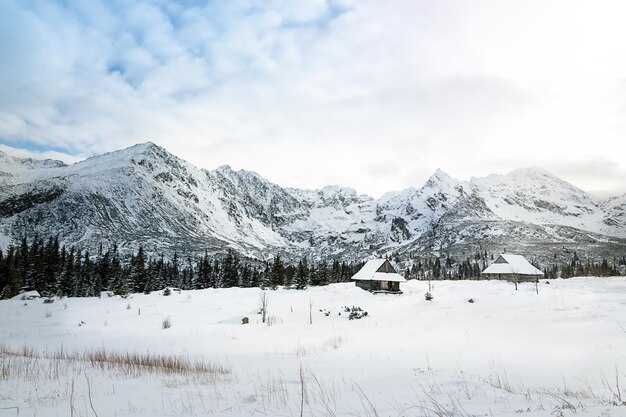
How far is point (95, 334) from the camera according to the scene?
988 inches

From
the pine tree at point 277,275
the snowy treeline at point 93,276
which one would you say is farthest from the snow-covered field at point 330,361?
the snowy treeline at point 93,276

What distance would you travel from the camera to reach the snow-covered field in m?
6.69

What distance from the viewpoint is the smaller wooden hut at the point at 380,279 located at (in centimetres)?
6375

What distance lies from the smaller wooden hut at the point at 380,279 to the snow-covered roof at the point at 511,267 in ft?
96.0

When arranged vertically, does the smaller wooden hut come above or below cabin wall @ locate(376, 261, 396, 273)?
below

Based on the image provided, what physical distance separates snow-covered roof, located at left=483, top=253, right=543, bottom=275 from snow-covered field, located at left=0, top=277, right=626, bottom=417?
48690 mm

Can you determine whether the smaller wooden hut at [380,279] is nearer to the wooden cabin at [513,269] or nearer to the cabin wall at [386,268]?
the cabin wall at [386,268]

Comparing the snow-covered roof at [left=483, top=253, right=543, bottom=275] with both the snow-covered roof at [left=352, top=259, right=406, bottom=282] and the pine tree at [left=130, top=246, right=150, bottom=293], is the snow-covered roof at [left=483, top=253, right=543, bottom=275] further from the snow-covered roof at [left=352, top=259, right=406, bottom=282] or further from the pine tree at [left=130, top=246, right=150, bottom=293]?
the pine tree at [left=130, top=246, right=150, bottom=293]

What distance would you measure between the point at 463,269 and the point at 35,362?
569ft

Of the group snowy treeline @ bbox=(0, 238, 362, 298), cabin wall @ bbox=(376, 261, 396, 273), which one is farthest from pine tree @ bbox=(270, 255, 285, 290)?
cabin wall @ bbox=(376, 261, 396, 273)

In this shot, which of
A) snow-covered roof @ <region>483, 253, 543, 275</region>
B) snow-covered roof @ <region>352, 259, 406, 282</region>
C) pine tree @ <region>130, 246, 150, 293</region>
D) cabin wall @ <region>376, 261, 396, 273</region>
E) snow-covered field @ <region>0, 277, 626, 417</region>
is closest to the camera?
snow-covered field @ <region>0, 277, 626, 417</region>

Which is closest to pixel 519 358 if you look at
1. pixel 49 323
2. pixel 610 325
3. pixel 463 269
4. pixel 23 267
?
pixel 610 325

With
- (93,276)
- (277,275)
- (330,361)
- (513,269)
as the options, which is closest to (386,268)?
(277,275)

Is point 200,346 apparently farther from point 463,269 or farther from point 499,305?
point 463,269
